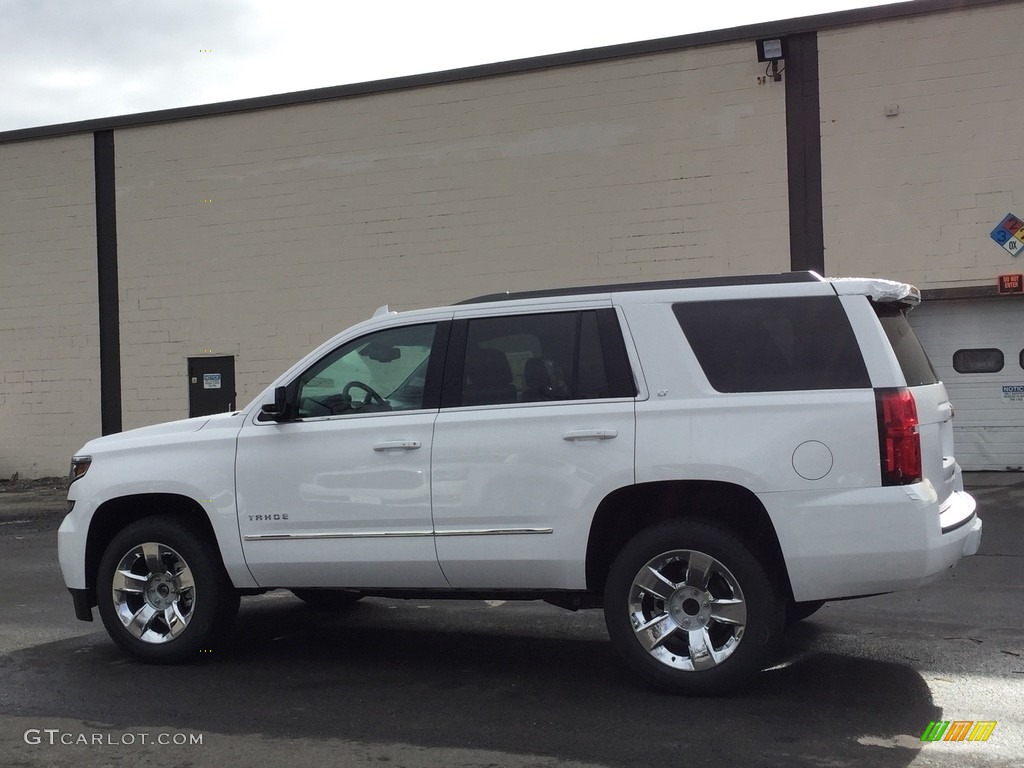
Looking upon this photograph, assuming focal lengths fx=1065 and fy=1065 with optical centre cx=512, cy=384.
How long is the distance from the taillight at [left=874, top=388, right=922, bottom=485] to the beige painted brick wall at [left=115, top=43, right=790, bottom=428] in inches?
413

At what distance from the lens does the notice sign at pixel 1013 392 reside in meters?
14.3

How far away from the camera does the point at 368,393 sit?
19.3ft

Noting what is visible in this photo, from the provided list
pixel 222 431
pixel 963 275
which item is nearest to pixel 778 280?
pixel 222 431

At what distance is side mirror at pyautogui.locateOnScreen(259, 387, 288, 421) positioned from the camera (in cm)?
591

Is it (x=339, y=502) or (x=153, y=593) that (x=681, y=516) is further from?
(x=153, y=593)

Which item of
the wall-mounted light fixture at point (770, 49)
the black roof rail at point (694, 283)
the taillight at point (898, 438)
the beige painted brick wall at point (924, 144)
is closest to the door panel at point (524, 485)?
the black roof rail at point (694, 283)

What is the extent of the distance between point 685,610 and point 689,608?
2cm

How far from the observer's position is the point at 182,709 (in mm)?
5223

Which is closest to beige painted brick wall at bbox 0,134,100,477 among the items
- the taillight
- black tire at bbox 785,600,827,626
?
black tire at bbox 785,600,827,626

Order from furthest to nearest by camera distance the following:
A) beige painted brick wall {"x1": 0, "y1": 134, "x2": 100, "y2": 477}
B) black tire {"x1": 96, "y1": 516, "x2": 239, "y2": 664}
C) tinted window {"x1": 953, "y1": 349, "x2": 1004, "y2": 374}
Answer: beige painted brick wall {"x1": 0, "y1": 134, "x2": 100, "y2": 477} → tinted window {"x1": 953, "y1": 349, "x2": 1004, "y2": 374} → black tire {"x1": 96, "y1": 516, "x2": 239, "y2": 664}

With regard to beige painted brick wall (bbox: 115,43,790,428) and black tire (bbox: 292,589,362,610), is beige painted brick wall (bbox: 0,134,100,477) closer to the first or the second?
beige painted brick wall (bbox: 115,43,790,428)

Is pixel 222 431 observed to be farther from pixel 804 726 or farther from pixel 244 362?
pixel 244 362

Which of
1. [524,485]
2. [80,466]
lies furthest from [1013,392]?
[80,466]

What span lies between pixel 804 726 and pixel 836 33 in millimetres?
12319
